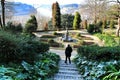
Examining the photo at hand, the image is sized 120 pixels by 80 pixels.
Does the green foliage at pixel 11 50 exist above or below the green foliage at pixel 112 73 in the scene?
above

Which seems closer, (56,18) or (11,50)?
(11,50)

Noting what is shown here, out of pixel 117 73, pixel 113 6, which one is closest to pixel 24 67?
pixel 117 73

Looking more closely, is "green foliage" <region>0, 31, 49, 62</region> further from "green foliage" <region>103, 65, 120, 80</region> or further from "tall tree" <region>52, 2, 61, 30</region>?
"tall tree" <region>52, 2, 61, 30</region>

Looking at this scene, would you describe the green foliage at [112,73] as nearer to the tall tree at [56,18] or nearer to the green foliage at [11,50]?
the green foliage at [11,50]

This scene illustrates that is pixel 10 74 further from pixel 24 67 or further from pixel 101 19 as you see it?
pixel 101 19

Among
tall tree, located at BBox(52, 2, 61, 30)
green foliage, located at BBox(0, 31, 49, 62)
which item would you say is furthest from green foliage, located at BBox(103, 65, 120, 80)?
tall tree, located at BBox(52, 2, 61, 30)

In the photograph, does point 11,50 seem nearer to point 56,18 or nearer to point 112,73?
point 112,73

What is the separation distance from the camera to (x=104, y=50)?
12.6 metres

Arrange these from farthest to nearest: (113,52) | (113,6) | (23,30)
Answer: (113,6)
(23,30)
(113,52)

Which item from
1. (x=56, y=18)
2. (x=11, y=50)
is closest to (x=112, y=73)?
(x=11, y=50)

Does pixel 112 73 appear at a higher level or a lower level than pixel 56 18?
lower

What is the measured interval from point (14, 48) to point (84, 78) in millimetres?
3776

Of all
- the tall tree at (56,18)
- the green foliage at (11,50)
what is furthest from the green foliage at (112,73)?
the tall tree at (56,18)

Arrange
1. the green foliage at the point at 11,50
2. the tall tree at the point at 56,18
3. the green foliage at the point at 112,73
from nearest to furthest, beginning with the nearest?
the green foliage at the point at 112,73, the green foliage at the point at 11,50, the tall tree at the point at 56,18
